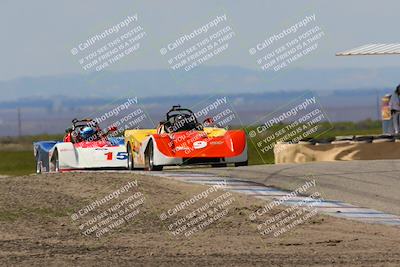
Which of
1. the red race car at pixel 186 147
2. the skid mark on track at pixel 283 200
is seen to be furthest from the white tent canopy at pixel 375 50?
the skid mark on track at pixel 283 200

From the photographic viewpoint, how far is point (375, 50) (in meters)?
30.5

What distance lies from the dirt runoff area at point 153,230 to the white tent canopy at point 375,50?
11131 mm

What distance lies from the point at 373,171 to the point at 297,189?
2.65m

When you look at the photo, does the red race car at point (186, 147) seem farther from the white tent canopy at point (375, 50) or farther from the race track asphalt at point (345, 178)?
the white tent canopy at point (375, 50)

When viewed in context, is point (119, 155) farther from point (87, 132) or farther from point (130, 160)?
point (87, 132)

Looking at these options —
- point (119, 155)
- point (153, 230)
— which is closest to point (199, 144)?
point (119, 155)

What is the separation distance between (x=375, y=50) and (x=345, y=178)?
32.9 ft

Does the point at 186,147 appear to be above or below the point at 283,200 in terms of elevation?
above

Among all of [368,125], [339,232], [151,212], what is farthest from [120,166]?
[368,125]

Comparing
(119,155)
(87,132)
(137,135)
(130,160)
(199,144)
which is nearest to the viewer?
(199,144)

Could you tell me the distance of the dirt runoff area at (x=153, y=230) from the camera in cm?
1400

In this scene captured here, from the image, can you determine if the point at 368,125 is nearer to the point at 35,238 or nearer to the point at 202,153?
the point at 202,153

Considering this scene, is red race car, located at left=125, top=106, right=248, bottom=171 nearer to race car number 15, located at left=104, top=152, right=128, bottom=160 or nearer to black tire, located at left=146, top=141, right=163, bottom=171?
black tire, located at left=146, top=141, right=163, bottom=171

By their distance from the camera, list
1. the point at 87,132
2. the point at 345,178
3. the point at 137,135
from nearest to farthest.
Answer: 1. the point at 345,178
2. the point at 137,135
3. the point at 87,132
